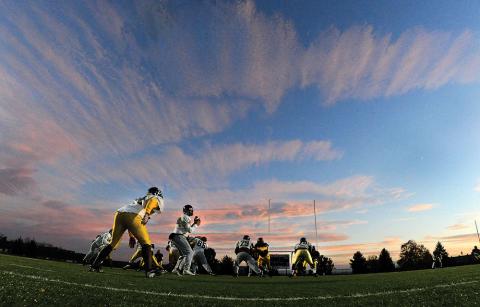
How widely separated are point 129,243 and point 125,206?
255 cm

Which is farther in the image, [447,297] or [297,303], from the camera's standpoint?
[447,297]

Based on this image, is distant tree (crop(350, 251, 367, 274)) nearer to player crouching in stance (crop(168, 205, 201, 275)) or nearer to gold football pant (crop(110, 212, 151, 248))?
player crouching in stance (crop(168, 205, 201, 275))

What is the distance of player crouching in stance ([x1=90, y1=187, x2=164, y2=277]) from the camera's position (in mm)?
9281

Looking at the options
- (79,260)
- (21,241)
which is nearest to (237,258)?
(79,260)

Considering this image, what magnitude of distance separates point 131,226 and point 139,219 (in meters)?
0.27

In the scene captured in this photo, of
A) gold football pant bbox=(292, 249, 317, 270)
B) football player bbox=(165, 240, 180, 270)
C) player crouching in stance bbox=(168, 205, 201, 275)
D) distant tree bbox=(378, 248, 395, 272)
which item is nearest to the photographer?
player crouching in stance bbox=(168, 205, 201, 275)

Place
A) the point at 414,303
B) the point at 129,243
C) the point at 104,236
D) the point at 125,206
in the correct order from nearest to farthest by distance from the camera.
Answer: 1. the point at 414,303
2. the point at 125,206
3. the point at 129,243
4. the point at 104,236

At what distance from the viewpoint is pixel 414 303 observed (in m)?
5.68

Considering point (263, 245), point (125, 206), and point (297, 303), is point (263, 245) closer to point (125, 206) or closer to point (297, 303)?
point (125, 206)

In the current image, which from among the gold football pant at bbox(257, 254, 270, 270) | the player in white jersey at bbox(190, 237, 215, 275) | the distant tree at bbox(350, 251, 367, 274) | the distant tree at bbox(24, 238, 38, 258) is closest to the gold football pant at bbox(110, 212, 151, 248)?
the player in white jersey at bbox(190, 237, 215, 275)

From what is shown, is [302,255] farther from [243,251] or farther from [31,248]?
[31,248]

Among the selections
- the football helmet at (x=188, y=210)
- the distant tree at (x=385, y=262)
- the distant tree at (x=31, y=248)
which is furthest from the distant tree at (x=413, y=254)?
the football helmet at (x=188, y=210)

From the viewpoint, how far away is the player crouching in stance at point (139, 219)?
9281 mm

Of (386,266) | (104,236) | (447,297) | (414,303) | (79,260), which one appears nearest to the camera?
(414,303)
